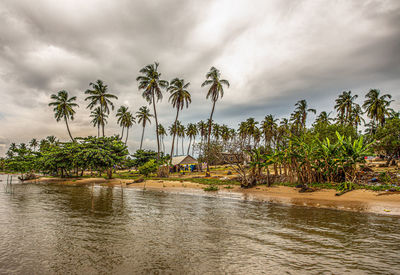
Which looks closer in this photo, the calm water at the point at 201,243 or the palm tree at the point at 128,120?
the calm water at the point at 201,243

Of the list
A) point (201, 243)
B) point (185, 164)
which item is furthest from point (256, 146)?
point (185, 164)

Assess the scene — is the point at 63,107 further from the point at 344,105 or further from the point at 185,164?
the point at 344,105

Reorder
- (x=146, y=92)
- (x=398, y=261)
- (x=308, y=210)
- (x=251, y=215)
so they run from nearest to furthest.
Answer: (x=398, y=261) → (x=251, y=215) → (x=308, y=210) → (x=146, y=92)

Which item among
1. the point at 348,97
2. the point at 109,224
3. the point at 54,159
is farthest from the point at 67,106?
the point at 348,97

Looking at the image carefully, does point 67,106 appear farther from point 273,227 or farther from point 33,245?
point 273,227

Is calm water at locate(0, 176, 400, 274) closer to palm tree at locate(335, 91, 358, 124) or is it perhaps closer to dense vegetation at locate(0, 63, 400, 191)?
dense vegetation at locate(0, 63, 400, 191)

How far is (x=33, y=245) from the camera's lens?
675 centimetres

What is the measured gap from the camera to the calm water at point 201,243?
520 centimetres

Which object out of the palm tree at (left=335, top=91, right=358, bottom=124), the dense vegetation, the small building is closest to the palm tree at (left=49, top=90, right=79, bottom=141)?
the dense vegetation

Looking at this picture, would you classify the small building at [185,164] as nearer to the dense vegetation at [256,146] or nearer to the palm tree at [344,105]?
the dense vegetation at [256,146]

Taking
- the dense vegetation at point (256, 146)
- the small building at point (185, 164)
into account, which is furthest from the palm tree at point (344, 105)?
the small building at point (185, 164)

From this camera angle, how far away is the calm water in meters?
5.20

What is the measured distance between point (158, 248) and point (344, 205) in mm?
12268

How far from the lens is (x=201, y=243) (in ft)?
22.5
